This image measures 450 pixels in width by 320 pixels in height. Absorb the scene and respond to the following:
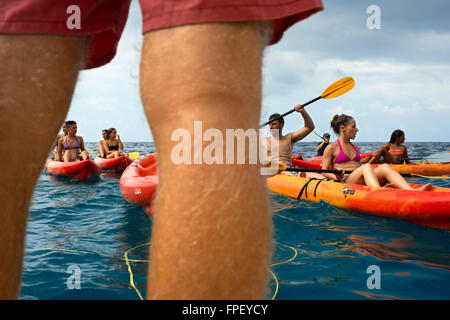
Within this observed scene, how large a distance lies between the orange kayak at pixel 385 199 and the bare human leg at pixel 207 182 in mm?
3677

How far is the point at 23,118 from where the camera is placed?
77cm

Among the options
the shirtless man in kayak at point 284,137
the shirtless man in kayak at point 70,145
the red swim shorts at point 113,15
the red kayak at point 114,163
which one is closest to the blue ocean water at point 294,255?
the red swim shorts at point 113,15

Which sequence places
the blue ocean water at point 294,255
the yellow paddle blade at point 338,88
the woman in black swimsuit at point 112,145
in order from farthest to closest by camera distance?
the woman in black swimsuit at point 112,145
the yellow paddle blade at point 338,88
the blue ocean water at point 294,255

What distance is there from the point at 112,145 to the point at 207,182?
12.5m

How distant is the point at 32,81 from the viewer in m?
0.78

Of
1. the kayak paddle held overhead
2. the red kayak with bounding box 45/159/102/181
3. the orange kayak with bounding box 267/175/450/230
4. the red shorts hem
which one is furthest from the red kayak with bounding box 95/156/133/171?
the red shorts hem

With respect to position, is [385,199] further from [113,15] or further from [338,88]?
[113,15]

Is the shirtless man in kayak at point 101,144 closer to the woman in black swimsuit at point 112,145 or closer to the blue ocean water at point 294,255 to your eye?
the woman in black swimsuit at point 112,145

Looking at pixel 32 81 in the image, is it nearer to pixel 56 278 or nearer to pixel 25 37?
pixel 25 37

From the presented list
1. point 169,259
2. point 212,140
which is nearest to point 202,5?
point 212,140

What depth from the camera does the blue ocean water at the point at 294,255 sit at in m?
2.41

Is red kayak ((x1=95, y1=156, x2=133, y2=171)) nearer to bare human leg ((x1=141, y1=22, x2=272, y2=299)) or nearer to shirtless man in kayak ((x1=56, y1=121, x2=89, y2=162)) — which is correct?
shirtless man in kayak ((x1=56, y1=121, x2=89, y2=162))

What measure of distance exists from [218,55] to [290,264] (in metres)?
2.55

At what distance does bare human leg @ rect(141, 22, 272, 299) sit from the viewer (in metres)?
0.55
